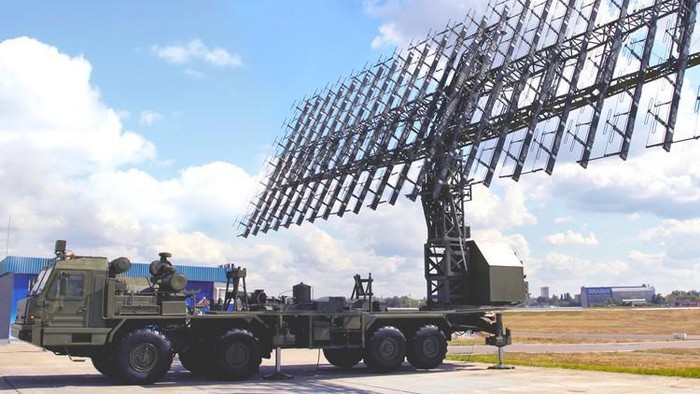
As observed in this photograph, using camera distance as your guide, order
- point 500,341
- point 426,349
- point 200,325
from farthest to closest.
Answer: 1. point 500,341
2. point 426,349
3. point 200,325

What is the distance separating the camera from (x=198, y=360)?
19438mm

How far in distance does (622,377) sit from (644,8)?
11.1 metres

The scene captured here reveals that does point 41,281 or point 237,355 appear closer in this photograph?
point 41,281

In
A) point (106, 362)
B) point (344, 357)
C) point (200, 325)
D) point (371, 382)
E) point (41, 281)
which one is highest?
point (41, 281)

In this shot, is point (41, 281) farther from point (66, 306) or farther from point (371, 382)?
point (371, 382)

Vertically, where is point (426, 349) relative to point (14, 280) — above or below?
below

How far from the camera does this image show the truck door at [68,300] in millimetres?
17047

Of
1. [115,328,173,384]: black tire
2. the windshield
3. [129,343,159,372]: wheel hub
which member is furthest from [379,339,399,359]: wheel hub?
the windshield

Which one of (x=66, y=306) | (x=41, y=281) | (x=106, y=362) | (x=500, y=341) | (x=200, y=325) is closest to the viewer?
(x=66, y=306)

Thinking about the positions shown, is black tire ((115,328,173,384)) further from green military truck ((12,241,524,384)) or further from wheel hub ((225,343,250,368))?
wheel hub ((225,343,250,368))

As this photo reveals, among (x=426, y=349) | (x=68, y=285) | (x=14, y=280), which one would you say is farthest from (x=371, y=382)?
(x=14, y=280)

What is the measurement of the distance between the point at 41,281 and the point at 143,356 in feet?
11.1


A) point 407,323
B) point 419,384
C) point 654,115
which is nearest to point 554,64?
point 654,115

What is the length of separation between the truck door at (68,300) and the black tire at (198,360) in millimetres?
3105
